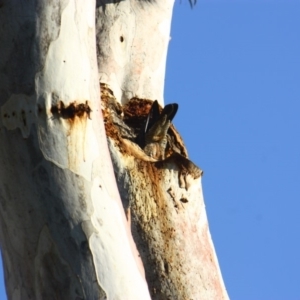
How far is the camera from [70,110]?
178 centimetres

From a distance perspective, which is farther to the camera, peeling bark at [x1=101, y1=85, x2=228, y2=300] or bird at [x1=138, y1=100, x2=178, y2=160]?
bird at [x1=138, y1=100, x2=178, y2=160]

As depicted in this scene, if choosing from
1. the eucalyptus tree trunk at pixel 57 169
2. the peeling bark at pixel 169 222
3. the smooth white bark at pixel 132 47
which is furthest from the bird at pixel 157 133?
the eucalyptus tree trunk at pixel 57 169

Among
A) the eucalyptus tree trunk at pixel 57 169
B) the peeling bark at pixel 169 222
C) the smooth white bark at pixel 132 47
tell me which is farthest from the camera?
the smooth white bark at pixel 132 47

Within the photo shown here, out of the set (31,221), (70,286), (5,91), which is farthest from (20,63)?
(70,286)

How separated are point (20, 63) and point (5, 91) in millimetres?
61

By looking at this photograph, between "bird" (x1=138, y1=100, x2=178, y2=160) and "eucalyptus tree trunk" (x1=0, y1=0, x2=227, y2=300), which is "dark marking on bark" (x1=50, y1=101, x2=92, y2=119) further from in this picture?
"bird" (x1=138, y1=100, x2=178, y2=160)

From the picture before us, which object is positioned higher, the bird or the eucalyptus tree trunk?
the bird

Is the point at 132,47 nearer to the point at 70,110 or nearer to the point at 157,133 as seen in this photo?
the point at 157,133

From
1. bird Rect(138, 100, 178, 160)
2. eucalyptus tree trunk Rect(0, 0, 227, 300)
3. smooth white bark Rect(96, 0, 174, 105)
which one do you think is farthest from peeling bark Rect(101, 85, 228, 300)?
eucalyptus tree trunk Rect(0, 0, 227, 300)

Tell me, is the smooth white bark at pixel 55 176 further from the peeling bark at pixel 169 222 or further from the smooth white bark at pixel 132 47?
the smooth white bark at pixel 132 47

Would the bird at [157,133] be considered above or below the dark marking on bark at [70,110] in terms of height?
above

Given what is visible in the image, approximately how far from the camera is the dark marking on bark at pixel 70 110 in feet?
5.79

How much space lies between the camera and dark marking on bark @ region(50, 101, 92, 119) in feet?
5.79

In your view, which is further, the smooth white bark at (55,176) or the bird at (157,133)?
the bird at (157,133)
